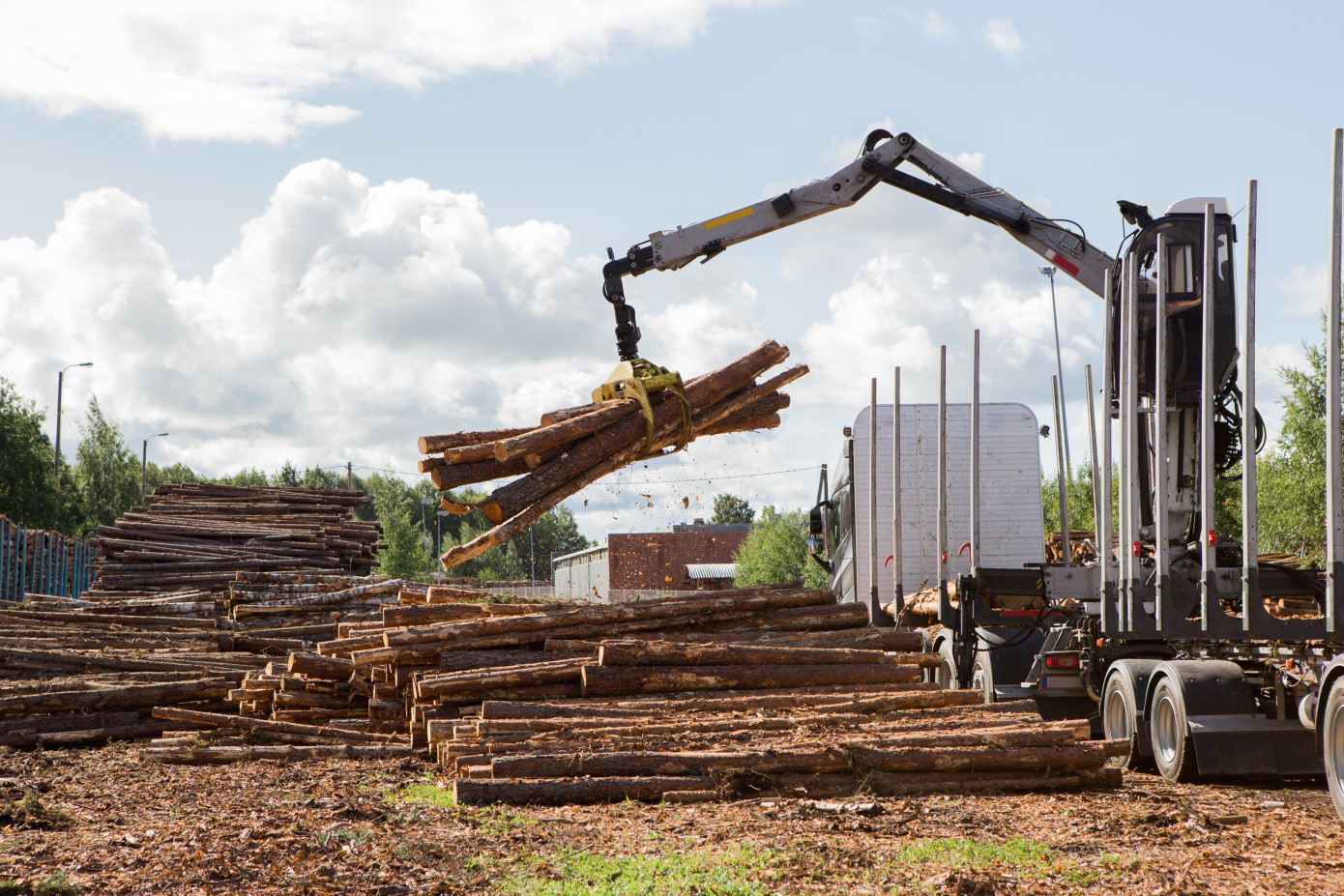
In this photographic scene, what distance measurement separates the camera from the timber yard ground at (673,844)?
584cm

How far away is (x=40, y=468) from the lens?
1817 inches

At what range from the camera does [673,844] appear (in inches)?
264

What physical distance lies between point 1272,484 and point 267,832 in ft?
94.0

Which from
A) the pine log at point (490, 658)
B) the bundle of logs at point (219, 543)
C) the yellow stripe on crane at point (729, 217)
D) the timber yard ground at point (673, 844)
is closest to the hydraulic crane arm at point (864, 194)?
the yellow stripe on crane at point (729, 217)

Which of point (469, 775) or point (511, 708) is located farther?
point (511, 708)

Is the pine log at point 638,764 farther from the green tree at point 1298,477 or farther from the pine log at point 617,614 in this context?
the green tree at point 1298,477

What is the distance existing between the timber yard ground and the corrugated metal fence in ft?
76.0

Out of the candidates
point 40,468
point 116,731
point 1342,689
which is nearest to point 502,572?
point 40,468

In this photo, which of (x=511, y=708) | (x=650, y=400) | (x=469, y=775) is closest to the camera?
(x=469, y=775)

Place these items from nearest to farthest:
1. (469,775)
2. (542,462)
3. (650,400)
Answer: (469,775), (542,462), (650,400)

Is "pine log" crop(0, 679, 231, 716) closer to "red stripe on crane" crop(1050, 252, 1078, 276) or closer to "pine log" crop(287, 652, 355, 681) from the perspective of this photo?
"pine log" crop(287, 652, 355, 681)

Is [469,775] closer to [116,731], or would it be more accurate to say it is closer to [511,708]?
[511,708]

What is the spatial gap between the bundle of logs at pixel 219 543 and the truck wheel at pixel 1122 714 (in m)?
14.4

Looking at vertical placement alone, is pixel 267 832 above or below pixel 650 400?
below
